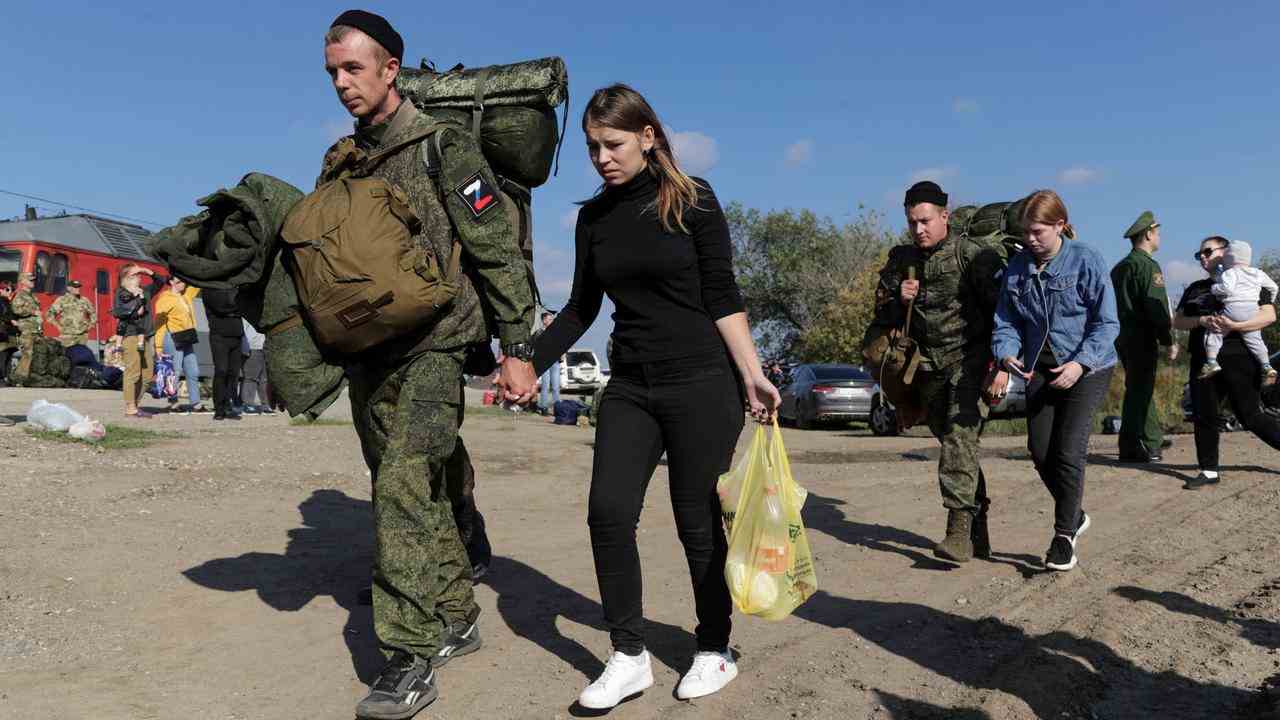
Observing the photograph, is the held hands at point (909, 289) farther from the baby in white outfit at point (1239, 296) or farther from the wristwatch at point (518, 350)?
the baby in white outfit at point (1239, 296)

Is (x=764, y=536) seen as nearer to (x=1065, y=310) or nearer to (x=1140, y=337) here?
(x=1065, y=310)

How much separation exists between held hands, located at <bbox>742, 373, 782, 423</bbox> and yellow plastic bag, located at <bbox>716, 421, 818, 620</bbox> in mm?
97

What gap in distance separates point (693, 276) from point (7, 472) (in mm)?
6379

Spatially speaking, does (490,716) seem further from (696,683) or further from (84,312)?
(84,312)

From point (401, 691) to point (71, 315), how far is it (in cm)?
2019

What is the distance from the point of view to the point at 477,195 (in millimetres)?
3680

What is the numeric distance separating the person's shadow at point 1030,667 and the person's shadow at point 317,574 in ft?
6.58

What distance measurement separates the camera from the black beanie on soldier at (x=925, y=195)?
599 centimetres

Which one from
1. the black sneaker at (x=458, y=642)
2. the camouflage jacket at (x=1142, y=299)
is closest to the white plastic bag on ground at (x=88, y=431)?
the black sneaker at (x=458, y=642)

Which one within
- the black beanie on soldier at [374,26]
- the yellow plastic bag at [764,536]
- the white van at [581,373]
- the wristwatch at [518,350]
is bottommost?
the white van at [581,373]

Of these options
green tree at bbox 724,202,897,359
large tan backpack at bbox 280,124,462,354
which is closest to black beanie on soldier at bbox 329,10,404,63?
large tan backpack at bbox 280,124,462,354

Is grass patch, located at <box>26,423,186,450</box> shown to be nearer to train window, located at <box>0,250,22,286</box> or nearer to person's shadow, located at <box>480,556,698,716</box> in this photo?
person's shadow, located at <box>480,556,698,716</box>

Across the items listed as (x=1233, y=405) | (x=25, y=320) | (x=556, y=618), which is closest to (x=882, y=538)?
(x=556, y=618)

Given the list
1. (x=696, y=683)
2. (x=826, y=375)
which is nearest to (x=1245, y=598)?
(x=696, y=683)
